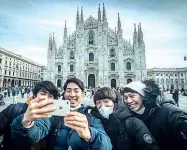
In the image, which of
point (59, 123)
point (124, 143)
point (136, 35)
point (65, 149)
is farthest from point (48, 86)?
point (136, 35)

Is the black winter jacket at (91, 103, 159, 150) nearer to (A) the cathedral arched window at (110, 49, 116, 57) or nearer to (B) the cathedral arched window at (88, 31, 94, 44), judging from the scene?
(A) the cathedral arched window at (110, 49, 116, 57)

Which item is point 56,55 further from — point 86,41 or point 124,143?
point 124,143

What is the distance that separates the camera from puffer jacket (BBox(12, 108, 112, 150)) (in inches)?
48.4

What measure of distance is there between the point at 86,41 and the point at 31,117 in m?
32.7

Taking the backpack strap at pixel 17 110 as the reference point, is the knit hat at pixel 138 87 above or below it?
above

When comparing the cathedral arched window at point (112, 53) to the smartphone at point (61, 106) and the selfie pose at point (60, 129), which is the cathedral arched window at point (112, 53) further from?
the smartphone at point (61, 106)

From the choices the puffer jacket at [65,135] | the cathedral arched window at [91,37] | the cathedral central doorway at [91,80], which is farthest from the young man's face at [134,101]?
the cathedral arched window at [91,37]

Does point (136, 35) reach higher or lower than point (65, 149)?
higher

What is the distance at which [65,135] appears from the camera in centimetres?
165

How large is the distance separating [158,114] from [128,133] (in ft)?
1.23

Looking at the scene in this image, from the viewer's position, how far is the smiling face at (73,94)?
6.66 feet

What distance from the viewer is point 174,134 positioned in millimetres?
1477

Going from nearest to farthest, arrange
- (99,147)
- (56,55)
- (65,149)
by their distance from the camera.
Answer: (99,147) → (65,149) → (56,55)

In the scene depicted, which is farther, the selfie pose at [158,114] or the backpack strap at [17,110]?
the backpack strap at [17,110]
